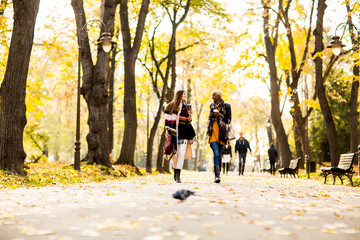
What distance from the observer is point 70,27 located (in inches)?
936

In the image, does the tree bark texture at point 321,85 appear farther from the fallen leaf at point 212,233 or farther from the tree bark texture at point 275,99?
the fallen leaf at point 212,233

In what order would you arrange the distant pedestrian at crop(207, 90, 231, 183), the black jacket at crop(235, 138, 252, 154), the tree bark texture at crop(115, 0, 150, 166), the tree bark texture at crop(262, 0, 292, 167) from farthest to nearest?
the tree bark texture at crop(262, 0, 292, 167) → the black jacket at crop(235, 138, 252, 154) → the tree bark texture at crop(115, 0, 150, 166) → the distant pedestrian at crop(207, 90, 231, 183)

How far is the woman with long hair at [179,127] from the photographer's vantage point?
10.9 meters

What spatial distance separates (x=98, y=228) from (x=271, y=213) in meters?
2.32

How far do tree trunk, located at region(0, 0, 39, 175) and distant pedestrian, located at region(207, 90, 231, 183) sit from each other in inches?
190

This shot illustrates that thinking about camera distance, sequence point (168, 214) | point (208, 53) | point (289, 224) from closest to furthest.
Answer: point (289, 224), point (168, 214), point (208, 53)

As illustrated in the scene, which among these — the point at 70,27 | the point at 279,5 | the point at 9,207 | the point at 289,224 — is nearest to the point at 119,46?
the point at 70,27

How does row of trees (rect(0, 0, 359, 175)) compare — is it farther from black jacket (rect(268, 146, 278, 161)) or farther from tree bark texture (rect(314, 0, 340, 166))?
black jacket (rect(268, 146, 278, 161))

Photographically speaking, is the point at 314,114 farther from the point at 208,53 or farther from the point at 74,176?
the point at 74,176

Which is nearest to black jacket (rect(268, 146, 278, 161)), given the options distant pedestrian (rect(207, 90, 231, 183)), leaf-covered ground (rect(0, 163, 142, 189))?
leaf-covered ground (rect(0, 163, 142, 189))

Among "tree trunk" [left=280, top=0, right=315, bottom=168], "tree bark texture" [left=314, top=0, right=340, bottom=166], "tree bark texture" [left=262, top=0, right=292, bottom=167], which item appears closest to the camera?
"tree bark texture" [left=314, top=0, right=340, bottom=166]

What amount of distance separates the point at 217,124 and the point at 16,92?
511 centimetres

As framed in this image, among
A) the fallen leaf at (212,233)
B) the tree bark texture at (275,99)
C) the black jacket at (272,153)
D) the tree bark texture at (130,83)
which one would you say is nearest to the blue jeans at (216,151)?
the fallen leaf at (212,233)

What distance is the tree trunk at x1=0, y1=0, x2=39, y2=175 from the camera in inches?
439
